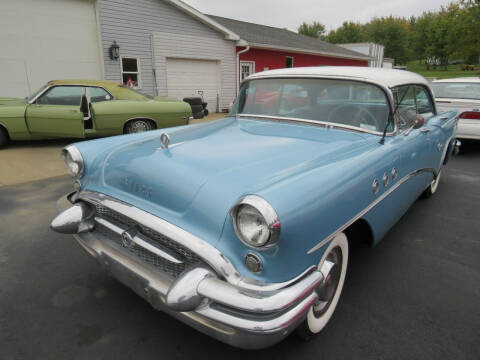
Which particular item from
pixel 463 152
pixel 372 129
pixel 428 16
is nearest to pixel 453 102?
pixel 463 152

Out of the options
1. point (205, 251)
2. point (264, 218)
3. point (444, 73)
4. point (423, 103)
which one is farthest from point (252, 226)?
point (444, 73)

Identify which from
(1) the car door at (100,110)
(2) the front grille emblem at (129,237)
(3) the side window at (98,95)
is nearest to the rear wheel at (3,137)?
(1) the car door at (100,110)

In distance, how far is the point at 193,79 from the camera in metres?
Result: 12.3

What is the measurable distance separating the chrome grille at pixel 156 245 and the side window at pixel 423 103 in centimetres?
299

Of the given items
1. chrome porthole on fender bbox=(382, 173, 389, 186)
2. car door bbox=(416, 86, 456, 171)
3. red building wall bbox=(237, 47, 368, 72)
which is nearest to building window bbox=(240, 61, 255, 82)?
red building wall bbox=(237, 47, 368, 72)

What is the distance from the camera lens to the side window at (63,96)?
6.93m

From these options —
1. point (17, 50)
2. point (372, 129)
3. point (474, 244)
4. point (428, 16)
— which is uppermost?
point (428, 16)

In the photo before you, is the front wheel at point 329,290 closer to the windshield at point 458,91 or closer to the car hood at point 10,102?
the windshield at point 458,91

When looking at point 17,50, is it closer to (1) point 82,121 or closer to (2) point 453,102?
(1) point 82,121

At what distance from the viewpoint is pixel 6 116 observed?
664cm

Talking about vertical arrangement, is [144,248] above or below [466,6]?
below

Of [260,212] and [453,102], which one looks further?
[453,102]

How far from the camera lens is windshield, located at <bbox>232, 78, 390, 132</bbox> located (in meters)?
2.71

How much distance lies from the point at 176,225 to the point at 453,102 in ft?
22.4
